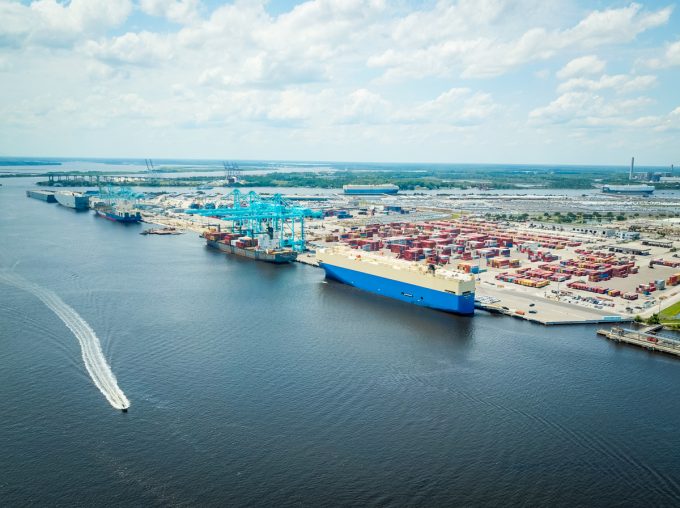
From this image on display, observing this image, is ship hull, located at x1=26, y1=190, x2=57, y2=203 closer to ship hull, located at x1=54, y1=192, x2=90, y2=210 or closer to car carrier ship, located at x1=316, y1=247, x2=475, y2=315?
ship hull, located at x1=54, y1=192, x2=90, y2=210

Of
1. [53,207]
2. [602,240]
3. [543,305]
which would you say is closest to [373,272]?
[543,305]

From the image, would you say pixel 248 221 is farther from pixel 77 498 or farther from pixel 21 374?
pixel 77 498

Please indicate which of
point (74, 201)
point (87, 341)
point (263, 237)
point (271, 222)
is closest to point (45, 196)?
point (74, 201)

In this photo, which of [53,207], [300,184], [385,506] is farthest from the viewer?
[300,184]

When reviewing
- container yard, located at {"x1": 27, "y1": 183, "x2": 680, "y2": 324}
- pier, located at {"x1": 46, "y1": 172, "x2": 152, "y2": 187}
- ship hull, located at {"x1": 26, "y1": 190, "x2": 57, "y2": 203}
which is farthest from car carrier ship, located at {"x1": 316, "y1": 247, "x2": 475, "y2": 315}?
pier, located at {"x1": 46, "y1": 172, "x2": 152, "y2": 187}

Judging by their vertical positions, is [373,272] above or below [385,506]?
above
